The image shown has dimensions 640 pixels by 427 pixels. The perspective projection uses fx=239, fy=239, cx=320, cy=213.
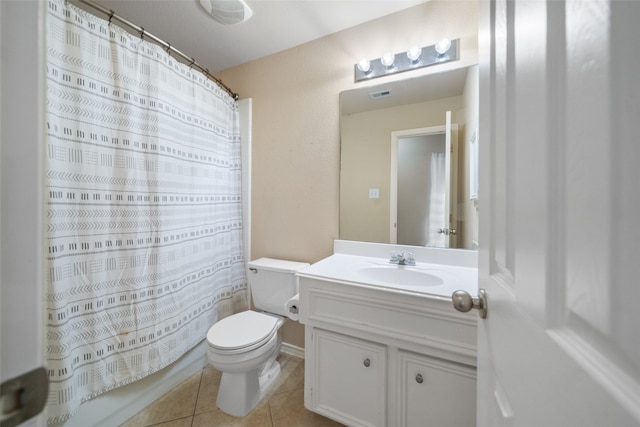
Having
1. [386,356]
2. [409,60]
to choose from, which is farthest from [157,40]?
[386,356]

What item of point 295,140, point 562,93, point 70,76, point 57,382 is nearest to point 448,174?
point 295,140

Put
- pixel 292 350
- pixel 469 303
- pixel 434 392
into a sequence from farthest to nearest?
pixel 292 350
pixel 434 392
pixel 469 303

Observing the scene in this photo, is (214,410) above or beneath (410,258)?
beneath

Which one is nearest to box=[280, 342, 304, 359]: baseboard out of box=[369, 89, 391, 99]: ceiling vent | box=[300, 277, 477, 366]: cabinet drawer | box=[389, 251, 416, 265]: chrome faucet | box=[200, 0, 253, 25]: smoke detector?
box=[300, 277, 477, 366]: cabinet drawer

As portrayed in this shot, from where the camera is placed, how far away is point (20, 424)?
25 cm

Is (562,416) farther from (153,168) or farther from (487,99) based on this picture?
(153,168)

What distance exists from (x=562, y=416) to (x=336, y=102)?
1.73m

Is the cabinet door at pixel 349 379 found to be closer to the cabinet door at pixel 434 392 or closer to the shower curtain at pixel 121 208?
the cabinet door at pixel 434 392

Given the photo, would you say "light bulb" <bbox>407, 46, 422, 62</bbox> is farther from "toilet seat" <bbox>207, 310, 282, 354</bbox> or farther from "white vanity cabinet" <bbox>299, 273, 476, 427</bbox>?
"toilet seat" <bbox>207, 310, 282, 354</bbox>

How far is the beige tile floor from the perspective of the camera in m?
1.29

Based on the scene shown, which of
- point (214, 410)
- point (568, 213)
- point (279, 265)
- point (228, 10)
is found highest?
point (228, 10)

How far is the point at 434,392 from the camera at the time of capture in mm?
983

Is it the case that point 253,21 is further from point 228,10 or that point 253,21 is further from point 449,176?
point 449,176

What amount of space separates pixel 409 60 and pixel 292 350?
2.16 m
